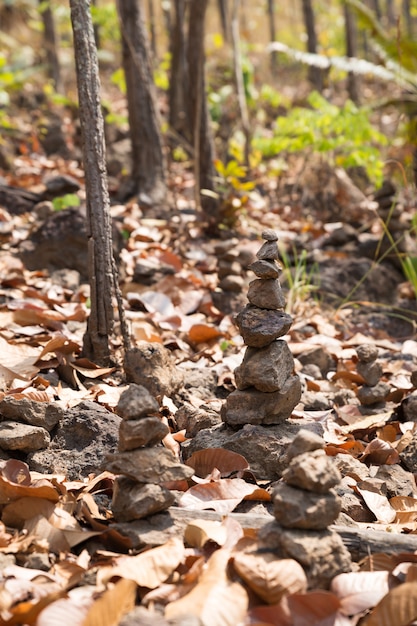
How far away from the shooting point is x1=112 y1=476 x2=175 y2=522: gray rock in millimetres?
2240

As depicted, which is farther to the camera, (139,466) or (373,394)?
(373,394)

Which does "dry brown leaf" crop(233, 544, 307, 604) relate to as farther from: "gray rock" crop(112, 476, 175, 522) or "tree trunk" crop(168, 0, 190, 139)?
"tree trunk" crop(168, 0, 190, 139)

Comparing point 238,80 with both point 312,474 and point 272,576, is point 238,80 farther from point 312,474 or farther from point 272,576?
point 272,576

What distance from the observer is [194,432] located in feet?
10.1

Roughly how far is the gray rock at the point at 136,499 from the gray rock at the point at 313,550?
349 mm

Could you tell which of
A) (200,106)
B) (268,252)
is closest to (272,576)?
(268,252)

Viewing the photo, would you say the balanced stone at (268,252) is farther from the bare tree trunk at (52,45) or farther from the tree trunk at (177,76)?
the bare tree trunk at (52,45)

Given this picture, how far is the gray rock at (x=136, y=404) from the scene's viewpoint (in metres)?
2.27

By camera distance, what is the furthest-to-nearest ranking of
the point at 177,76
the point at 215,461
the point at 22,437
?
the point at 177,76 < the point at 215,461 < the point at 22,437

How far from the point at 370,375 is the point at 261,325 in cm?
101

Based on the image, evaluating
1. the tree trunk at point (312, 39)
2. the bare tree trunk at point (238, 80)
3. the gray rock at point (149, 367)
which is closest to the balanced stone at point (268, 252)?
the gray rock at point (149, 367)

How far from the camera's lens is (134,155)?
6.63 meters

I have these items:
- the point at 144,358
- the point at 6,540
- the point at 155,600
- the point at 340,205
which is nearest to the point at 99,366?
the point at 144,358

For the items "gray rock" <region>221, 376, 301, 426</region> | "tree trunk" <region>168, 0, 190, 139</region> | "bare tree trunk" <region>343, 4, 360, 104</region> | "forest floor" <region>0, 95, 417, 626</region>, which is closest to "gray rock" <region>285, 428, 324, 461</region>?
"forest floor" <region>0, 95, 417, 626</region>
